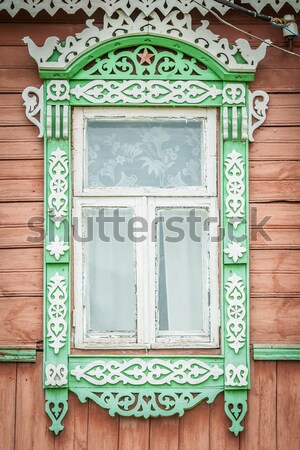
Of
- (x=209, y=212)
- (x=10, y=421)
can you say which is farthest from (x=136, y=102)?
(x=10, y=421)

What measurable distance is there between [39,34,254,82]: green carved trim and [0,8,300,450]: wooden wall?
116 millimetres

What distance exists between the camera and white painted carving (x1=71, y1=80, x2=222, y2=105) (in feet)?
14.1

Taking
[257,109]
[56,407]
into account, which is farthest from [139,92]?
[56,407]

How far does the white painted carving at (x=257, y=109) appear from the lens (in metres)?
4.30

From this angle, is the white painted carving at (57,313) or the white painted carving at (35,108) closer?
the white painted carving at (57,313)

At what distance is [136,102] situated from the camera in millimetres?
4289

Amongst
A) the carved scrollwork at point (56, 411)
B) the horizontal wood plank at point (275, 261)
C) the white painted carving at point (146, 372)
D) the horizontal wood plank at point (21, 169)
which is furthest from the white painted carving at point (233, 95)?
the carved scrollwork at point (56, 411)

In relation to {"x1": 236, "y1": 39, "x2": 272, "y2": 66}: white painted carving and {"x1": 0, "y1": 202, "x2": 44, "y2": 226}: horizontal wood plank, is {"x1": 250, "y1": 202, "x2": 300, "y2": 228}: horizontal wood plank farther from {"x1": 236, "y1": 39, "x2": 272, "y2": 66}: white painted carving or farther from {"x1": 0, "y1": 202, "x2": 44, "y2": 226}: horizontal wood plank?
{"x1": 0, "y1": 202, "x2": 44, "y2": 226}: horizontal wood plank

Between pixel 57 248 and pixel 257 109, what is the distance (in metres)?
1.30

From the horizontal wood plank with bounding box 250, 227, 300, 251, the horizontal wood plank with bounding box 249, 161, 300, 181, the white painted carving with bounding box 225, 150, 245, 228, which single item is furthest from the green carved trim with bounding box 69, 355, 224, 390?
the horizontal wood plank with bounding box 249, 161, 300, 181

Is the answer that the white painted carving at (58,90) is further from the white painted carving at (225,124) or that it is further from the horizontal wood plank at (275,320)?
the horizontal wood plank at (275,320)

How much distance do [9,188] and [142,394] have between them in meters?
1.29

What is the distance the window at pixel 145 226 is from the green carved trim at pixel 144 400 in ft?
0.85

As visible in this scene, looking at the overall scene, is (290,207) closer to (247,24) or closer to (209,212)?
(209,212)
